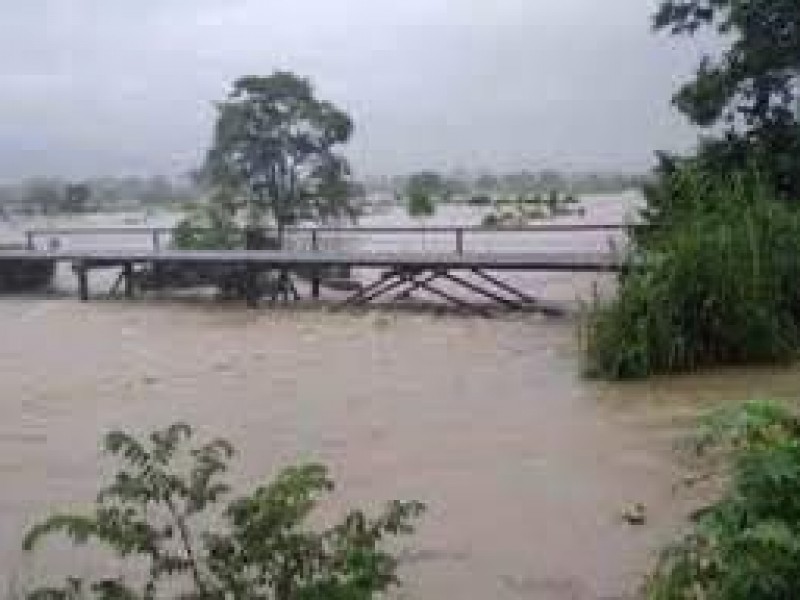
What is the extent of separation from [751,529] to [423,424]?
324 inches

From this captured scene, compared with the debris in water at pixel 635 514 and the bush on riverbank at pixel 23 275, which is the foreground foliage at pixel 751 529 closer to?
the debris in water at pixel 635 514

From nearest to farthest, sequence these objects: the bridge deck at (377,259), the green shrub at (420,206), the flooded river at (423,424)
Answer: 1. the flooded river at (423,424)
2. the bridge deck at (377,259)
3. the green shrub at (420,206)

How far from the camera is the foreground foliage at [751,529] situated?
4.24m

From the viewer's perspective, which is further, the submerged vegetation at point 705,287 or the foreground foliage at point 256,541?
the submerged vegetation at point 705,287

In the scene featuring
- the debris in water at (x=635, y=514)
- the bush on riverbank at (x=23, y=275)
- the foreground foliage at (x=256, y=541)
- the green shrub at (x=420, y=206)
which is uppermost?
the green shrub at (x=420, y=206)

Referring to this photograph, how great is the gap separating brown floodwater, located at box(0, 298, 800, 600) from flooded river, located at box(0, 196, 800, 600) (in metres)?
0.03

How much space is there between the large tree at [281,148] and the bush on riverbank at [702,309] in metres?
22.9

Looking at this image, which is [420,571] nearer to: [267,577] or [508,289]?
[267,577]

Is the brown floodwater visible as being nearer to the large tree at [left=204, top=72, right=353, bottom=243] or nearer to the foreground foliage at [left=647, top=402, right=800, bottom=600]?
the foreground foliage at [left=647, top=402, right=800, bottom=600]

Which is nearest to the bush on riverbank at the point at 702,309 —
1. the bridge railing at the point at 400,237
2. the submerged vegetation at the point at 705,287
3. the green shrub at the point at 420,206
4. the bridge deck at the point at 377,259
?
the submerged vegetation at the point at 705,287

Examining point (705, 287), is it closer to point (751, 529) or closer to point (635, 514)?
point (635, 514)

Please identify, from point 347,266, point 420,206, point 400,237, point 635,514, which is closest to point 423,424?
point 635,514

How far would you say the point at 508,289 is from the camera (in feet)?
75.5

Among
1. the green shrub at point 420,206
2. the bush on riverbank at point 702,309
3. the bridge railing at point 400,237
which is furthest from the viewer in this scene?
the green shrub at point 420,206
